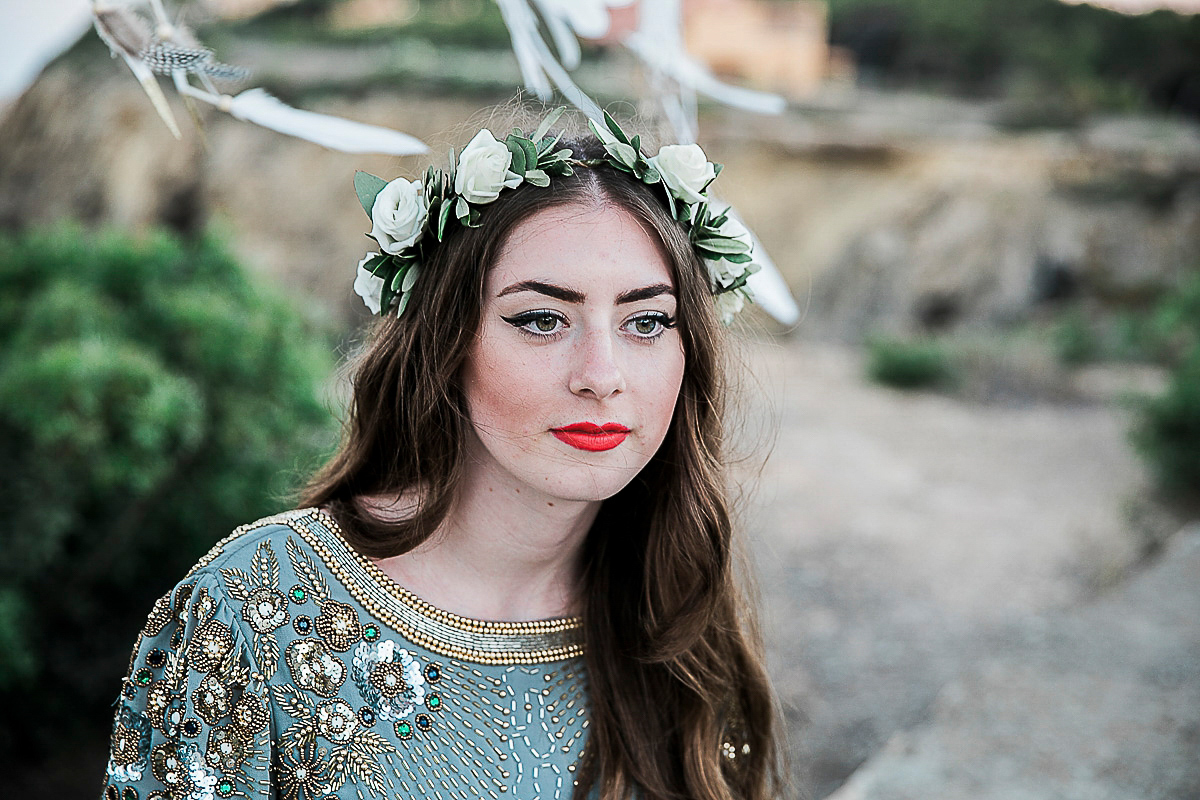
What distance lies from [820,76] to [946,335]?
9.66 meters

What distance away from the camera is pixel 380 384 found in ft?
4.91

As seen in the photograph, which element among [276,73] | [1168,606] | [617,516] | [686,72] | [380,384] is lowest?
[1168,606]

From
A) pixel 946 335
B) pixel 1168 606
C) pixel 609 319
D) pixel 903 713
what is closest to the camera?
pixel 609 319

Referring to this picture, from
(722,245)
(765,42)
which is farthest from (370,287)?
(765,42)

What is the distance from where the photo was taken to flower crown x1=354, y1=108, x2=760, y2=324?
1335 mm

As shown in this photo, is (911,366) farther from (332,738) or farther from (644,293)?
(332,738)

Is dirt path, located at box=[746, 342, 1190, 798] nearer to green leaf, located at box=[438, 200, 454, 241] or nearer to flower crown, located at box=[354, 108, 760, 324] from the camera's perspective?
flower crown, located at box=[354, 108, 760, 324]

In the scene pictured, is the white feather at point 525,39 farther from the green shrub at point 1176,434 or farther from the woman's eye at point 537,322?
the green shrub at point 1176,434

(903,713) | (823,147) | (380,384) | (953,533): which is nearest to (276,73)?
(823,147)

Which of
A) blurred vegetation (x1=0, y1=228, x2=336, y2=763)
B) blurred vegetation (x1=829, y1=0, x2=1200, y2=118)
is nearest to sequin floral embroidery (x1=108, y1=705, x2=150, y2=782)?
blurred vegetation (x1=0, y1=228, x2=336, y2=763)

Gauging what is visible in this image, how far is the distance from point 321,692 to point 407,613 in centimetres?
16

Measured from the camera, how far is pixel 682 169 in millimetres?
1418

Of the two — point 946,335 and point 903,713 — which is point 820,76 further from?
point 903,713

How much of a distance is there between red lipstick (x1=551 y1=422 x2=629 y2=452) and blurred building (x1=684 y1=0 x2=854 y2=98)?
18.3 m
